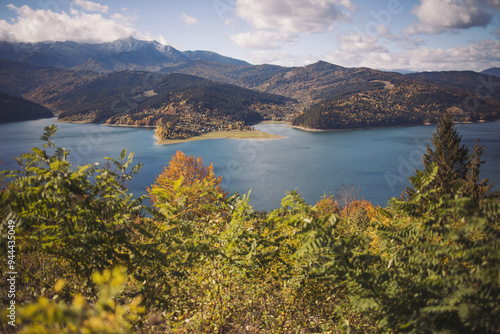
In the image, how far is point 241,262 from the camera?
14.3 ft

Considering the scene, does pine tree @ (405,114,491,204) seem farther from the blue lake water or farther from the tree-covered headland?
the tree-covered headland

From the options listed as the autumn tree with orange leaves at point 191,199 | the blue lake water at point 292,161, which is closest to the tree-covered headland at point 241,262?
the autumn tree with orange leaves at point 191,199

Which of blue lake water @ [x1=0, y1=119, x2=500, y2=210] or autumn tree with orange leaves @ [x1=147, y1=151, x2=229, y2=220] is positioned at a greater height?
autumn tree with orange leaves @ [x1=147, y1=151, x2=229, y2=220]

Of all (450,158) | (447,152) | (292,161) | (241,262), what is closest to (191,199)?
(241,262)

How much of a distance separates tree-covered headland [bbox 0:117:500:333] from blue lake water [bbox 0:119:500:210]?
42938mm

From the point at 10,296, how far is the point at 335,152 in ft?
329

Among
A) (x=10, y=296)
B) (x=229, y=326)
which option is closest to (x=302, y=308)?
(x=229, y=326)

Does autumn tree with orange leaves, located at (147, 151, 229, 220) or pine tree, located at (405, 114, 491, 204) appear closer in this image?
autumn tree with orange leaves, located at (147, 151, 229, 220)

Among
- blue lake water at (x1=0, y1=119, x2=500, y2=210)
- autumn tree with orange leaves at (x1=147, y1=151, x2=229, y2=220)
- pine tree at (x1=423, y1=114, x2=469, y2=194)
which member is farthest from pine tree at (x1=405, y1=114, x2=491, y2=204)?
autumn tree with orange leaves at (x1=147, y1=151, x2=229, y2=220)

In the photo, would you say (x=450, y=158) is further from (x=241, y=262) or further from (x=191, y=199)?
(x=241, y=262)

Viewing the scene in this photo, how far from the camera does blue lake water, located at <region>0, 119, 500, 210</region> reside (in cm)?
5794

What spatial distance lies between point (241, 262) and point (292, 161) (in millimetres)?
80224

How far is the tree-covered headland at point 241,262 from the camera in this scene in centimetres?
249

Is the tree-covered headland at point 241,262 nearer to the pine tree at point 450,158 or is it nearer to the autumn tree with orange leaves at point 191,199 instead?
the autumn tree with orange leaves at point 191,199
